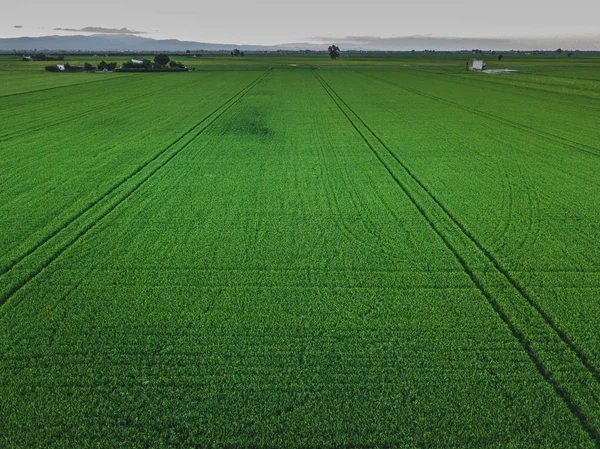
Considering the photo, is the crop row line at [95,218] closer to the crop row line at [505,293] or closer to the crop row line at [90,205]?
the crop row line at [90,205]

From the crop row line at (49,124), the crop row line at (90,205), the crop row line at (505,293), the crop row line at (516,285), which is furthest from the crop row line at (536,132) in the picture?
the crop row line at (49,124)

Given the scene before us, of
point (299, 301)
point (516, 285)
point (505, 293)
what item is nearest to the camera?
point (299, 301)

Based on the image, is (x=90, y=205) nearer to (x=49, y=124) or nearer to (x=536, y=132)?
(x=49, y=124)

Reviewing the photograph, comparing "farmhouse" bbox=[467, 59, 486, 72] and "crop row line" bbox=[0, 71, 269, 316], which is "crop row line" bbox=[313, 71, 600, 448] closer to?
"crop row line" bbox=[0, 71, 269, 316]

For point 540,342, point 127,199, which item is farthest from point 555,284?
point 127,199

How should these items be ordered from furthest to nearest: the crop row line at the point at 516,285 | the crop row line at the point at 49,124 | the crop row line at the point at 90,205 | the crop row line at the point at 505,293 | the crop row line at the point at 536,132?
the crop row line at the point at 49,124
the crop row line at the point at 536,132
the crop row line at the point at 90,205
the crop row line at the point at 516,285
the crop row line at the point at 505,293

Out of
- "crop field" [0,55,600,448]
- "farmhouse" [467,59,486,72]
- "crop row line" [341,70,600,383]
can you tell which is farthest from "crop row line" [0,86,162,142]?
"farmhouse" [467,59,486,72]

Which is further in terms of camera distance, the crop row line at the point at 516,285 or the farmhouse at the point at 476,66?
the farmhouse at the point at 476,66

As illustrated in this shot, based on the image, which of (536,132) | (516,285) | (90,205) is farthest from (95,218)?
(536,132)

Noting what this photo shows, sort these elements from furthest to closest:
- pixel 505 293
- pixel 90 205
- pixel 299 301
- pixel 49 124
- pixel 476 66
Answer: pixel 476 66
pixel 49 124
pixel 90 205
pixel 505 293
pixel 299 301
